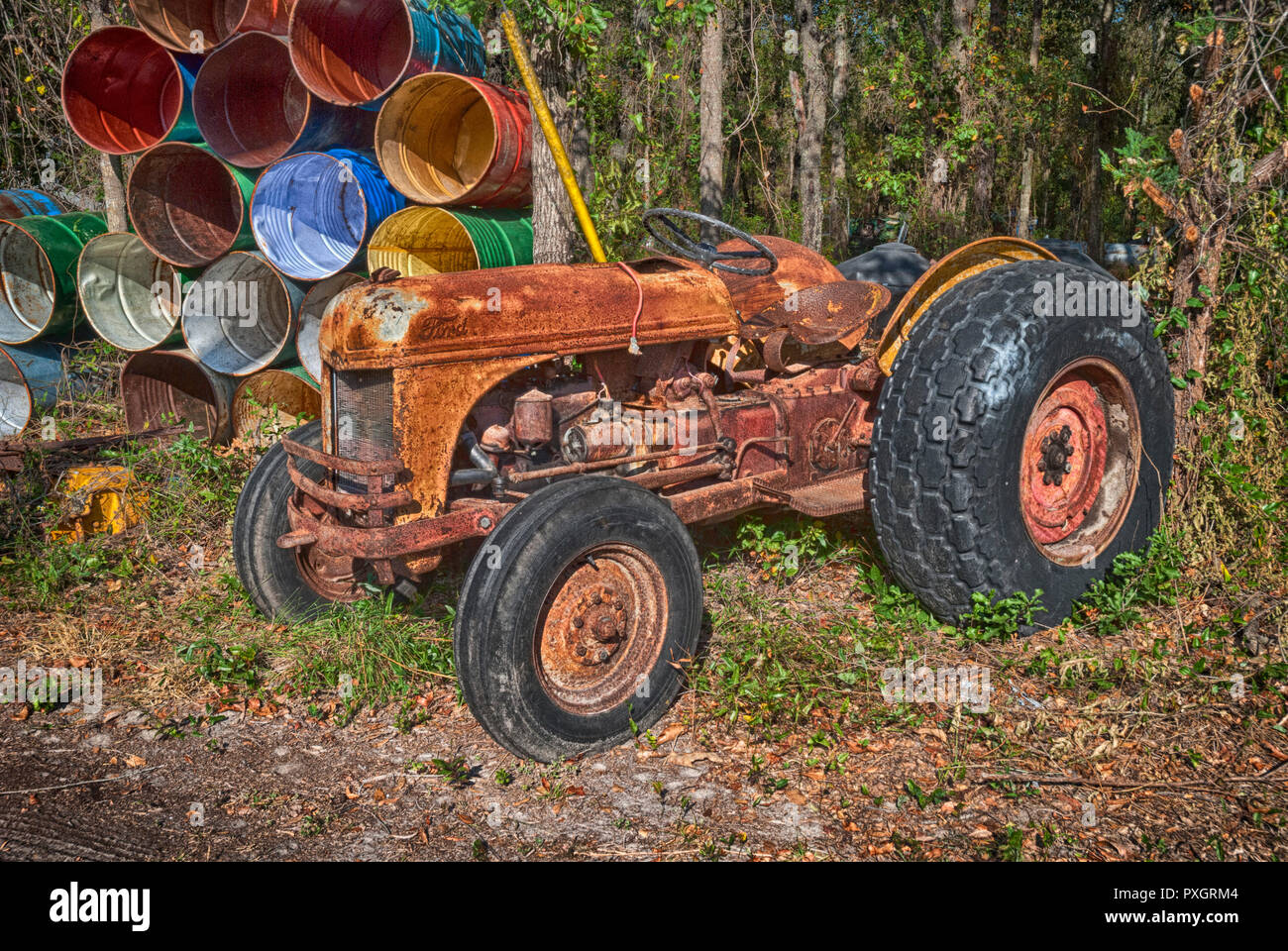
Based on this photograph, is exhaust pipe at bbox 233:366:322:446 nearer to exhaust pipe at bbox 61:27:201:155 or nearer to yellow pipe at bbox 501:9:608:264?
exhaust pipe at bbox 61:27:201:155

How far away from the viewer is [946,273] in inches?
170

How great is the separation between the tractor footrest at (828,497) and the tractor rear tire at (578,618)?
26.7 inches

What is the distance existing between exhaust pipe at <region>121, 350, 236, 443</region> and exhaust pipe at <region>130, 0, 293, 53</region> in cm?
201

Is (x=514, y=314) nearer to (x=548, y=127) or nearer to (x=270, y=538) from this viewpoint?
(x=270, y=538)

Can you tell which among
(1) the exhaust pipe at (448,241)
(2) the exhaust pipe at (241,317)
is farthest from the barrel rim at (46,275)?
(1) the exhaust pipe at (448,241)

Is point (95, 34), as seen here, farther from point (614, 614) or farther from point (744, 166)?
point (744, 166)

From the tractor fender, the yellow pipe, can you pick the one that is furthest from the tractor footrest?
the yellow pipe

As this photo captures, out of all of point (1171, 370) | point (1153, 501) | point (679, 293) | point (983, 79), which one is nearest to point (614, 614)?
point (679, 293)

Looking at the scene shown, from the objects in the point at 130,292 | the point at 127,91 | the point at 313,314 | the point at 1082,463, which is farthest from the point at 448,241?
the point at 1082,463

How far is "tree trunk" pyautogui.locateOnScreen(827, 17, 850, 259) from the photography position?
17.4 metres

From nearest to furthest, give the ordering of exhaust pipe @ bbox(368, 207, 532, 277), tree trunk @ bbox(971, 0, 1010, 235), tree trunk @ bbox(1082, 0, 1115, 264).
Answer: exhaust pipe @ bbox(368, 207, 532, 277)
tree trunk @ bbox(971, 0, 1010, 235)
tree trunk @ bbox(1082, 0, 1115, 264)

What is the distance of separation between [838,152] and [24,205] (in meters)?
16.1
